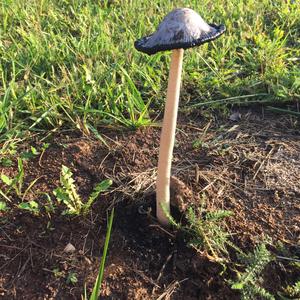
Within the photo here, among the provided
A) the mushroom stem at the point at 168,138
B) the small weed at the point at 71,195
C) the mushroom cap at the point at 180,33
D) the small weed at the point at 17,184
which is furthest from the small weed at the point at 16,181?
the mushroom cap at the point at 180,33

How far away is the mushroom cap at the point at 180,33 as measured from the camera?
1255 mm

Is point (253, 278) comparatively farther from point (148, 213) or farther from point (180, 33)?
point (180, 33)

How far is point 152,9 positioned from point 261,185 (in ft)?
6.19

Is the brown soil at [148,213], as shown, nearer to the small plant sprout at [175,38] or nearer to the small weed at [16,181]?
the small weed at [16,181]

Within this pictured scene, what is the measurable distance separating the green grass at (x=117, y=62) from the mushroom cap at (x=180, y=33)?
0.93 meters

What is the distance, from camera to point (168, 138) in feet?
5.09

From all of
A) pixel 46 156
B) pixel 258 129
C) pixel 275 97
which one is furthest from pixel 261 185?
pixel 46 156

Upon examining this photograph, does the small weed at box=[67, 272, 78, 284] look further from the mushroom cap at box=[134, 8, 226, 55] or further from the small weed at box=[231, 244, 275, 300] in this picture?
the mushroom cap at box=[134, 8, 226, 55]

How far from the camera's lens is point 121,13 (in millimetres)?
3275

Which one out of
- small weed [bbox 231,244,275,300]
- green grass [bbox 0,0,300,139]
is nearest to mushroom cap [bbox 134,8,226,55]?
small weed [bbox 231,244,275,300]

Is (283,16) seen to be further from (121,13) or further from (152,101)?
(152,101)

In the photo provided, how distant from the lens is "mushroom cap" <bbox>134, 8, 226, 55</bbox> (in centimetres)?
125

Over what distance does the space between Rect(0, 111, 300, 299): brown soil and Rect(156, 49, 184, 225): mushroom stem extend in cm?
10

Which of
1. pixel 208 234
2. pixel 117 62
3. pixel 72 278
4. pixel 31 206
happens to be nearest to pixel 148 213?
pixel 208 234
